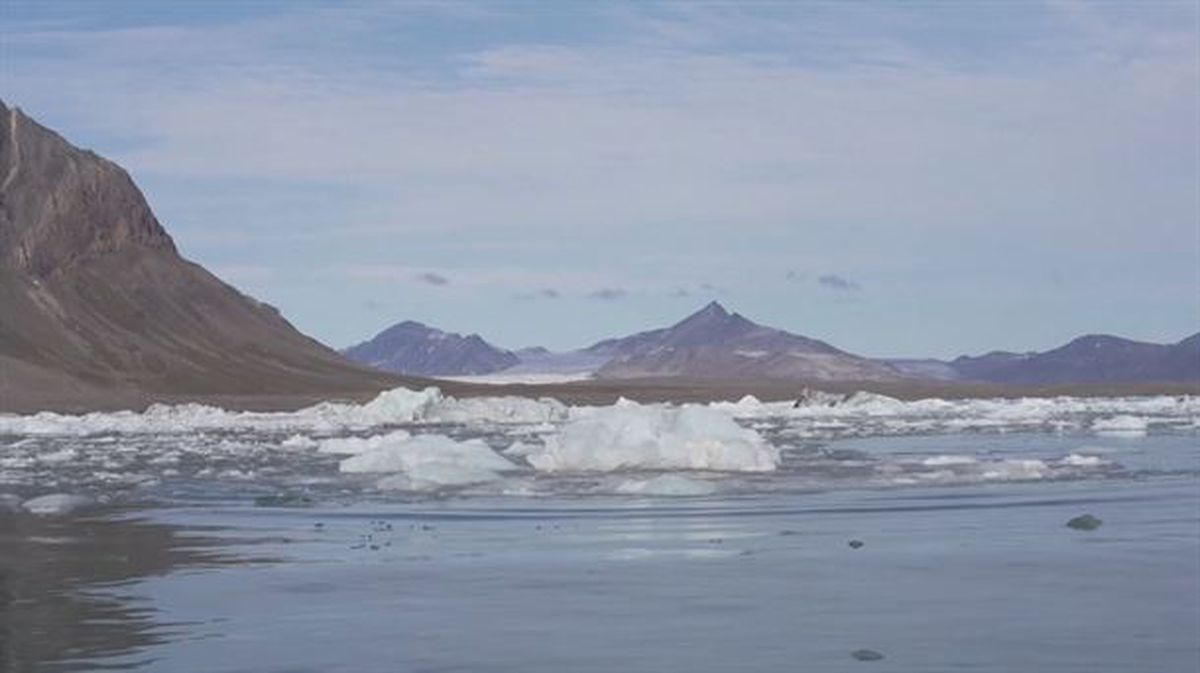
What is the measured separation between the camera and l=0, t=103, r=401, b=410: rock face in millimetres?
124438

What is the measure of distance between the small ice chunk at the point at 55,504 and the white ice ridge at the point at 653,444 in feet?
28.7

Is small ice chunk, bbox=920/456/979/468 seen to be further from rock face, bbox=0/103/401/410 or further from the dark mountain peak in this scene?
the dark mountain peak

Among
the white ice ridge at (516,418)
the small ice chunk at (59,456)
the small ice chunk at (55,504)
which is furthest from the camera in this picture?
the white ice ridge at (516,418)

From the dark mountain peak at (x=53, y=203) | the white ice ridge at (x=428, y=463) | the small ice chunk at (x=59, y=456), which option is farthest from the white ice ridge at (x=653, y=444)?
the dark mountain peak at (x=53, y=203)

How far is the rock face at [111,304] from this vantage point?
408 ft

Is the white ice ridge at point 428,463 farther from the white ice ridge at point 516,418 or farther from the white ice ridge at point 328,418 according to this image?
the white ice ridge at point 328,418

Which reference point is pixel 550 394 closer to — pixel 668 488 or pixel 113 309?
pixel 113 309

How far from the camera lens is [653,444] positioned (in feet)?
102

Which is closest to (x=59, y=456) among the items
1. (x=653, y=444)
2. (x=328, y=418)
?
(x=653, y=444)

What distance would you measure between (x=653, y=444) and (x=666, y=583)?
1722 centimetres

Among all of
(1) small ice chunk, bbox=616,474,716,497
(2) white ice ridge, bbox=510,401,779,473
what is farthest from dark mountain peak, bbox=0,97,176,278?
(1) small ice chunk, bbox=616,474,716,497

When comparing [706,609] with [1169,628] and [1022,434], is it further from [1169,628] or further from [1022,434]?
[1022,434]

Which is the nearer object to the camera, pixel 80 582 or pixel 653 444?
pixel 80 582

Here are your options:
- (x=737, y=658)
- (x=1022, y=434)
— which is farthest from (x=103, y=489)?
(x=1022, y=434)
